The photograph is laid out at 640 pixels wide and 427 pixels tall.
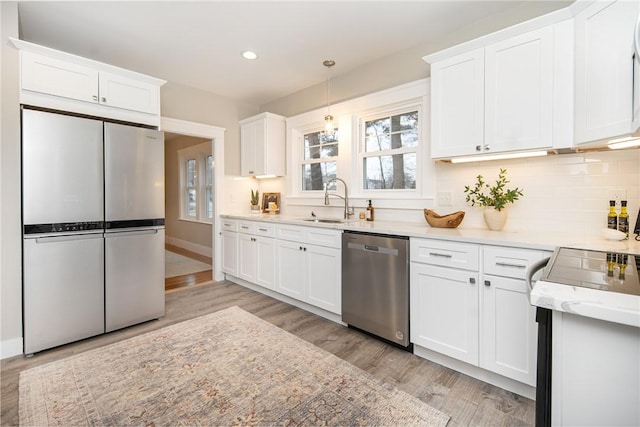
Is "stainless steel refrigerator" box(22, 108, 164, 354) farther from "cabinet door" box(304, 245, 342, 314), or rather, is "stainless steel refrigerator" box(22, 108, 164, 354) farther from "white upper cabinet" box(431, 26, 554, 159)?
"white upper cabinet" box(431, 26, 554, 159)

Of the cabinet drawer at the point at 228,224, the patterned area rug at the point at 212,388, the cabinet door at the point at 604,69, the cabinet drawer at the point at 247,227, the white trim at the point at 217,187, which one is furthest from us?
the white trim at the point at 217,187

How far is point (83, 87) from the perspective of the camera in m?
2.43

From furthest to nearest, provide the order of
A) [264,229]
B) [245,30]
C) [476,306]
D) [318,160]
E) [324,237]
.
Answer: [318,160]
[264,229]
[324,237]
[245,30]
[476,306]

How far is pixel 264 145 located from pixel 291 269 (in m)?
1.82

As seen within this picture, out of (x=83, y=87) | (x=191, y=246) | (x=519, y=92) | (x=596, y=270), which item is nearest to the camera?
(x=596, y=270)

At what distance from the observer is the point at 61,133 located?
7.46 ft

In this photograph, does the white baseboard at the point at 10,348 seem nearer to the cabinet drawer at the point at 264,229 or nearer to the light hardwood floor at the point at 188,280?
the light hardwood floor at the point at 188,280

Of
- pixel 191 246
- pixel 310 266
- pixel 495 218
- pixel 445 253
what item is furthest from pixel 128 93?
pixel 191 246

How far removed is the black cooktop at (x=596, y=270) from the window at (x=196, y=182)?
Result: 228 inches

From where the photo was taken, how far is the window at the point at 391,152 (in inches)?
117

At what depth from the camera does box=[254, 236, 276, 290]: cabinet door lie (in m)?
3.34

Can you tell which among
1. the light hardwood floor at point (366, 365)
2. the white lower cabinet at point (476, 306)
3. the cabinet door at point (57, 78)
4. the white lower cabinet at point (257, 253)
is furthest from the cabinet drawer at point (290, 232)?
the cabinet door at point (57, 78)

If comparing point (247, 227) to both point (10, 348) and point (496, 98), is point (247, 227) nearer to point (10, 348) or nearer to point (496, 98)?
point (10, 348)

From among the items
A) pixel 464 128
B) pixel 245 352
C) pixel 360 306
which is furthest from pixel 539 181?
pixel 245 352
